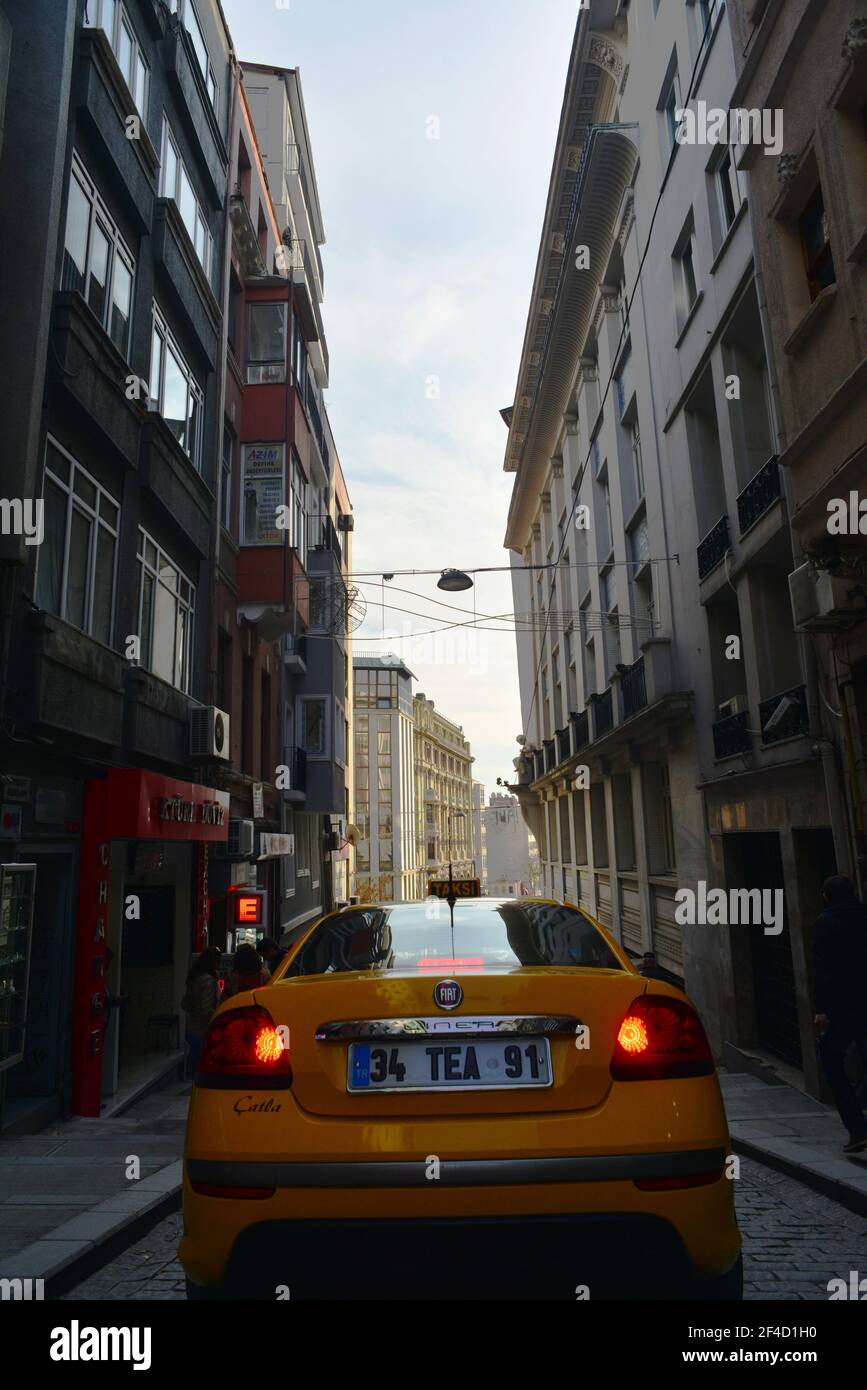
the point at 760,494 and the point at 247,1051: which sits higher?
the point at 760,494

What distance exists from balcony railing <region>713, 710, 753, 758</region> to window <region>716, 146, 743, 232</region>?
731 centimetres

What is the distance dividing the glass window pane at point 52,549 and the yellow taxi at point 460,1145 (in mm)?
7072

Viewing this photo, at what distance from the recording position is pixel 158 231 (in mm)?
12523

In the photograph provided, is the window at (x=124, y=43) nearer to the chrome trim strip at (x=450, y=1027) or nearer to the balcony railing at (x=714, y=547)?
the balcony railing at (x=714, y=547)

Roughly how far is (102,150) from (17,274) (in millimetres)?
3176

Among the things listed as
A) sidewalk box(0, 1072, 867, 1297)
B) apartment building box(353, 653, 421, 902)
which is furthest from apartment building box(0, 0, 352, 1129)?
apartment building box(353, 653, 421, 902)

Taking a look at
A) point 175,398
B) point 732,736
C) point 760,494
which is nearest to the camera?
point 760,494

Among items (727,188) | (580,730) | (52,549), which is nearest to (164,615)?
(52,549)

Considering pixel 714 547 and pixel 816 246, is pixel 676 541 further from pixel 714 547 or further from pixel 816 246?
pixel 816 246

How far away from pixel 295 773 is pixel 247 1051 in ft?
68.2

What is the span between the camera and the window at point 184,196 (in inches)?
534

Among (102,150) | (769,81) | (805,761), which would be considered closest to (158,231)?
(102,150)

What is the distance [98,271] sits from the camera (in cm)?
1070
